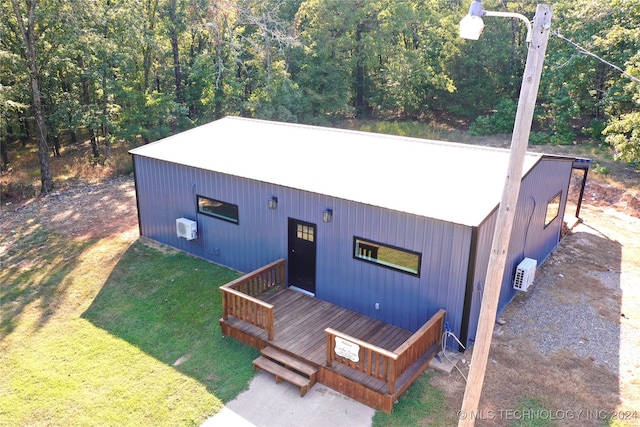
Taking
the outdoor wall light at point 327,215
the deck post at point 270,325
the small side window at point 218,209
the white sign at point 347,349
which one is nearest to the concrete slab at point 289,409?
the white sign at point 347,349

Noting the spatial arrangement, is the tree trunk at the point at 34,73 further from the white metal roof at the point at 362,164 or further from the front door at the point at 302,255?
the front door at the point at 302,255

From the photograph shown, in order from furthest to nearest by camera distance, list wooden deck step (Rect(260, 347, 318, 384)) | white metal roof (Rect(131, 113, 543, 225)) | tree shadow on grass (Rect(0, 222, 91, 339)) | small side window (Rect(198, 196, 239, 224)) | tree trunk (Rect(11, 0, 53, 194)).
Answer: tree trunk (Rect(11, 0, 53, 194)) < small side window (Rect(198, 196, 239, 224)) < tree shadow on grass (Rect(0, 222, 91, 339)) < white metal roof (Rect(131, 113, 543, 225)) < wooden deck step (Rect(260, 347, 318, 384))

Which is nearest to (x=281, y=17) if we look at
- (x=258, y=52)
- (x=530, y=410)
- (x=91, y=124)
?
(x=258, y=52)

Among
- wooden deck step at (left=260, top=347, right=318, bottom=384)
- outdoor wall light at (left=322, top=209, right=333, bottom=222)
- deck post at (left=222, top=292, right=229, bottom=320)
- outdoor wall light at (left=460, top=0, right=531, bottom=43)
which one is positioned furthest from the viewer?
outdoor wall light at (left=322, top=209, right=333, bottom=222)

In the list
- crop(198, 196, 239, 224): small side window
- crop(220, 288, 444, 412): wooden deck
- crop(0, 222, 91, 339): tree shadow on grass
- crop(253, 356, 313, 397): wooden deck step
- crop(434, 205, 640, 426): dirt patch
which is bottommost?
crop(0, 222, 91, 339): tree shadow on grass

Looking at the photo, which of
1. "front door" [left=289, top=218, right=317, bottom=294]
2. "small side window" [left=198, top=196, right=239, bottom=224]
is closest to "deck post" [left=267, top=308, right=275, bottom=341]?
"front door" [left=289, top=218, right=317, bottom=294]

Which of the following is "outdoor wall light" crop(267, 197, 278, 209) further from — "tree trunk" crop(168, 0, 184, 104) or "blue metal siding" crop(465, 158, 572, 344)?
"tree trunk" crop(168, 0, 184, 104)

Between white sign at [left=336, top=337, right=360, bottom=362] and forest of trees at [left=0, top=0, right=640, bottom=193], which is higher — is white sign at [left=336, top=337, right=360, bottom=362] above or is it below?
below
